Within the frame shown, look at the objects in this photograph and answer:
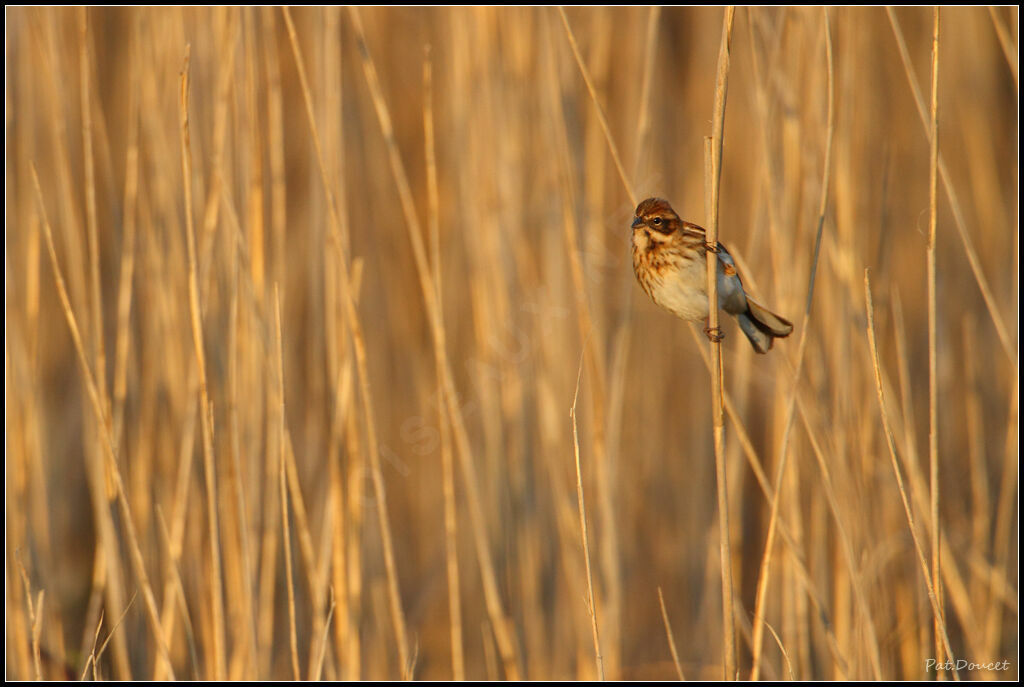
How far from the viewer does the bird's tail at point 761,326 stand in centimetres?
173

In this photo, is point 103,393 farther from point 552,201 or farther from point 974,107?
point 974,107

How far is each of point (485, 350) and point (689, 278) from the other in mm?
700

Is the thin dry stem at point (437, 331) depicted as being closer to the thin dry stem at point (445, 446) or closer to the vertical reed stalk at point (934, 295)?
the thin dry stem at point (445, 446)

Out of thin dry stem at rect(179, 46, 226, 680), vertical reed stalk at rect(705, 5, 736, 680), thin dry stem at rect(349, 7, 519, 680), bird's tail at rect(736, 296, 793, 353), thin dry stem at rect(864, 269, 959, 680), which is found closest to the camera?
vertical reed stalk at rect(705, 5, 736, 680)

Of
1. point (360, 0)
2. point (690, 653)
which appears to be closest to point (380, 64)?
point (360, 0)

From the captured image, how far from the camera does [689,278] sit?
178cm

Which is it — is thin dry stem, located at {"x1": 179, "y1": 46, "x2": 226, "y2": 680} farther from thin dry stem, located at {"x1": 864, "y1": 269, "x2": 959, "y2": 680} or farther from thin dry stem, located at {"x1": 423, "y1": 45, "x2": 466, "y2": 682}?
thin dry stem, located at {"x1": 864, "y1": 269, "x2": 959, "y2": 680}

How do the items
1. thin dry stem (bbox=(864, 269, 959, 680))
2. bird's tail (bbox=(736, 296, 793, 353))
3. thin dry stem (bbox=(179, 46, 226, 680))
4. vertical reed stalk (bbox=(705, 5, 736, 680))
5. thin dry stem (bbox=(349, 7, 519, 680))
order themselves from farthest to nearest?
thin dry stem (bbox=(349, 7, 519, 680)) → bird's tail (bbox=(736, 296, 793, 353)) → thin dry stem (bbox=(179, 46, 226, 680)) → thin dry stem (bbox=(864, 269, 959, 680)) → vertical reed stalk (bbox=(705, 5, 736, 680))

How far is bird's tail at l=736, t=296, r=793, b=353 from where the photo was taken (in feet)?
5.67

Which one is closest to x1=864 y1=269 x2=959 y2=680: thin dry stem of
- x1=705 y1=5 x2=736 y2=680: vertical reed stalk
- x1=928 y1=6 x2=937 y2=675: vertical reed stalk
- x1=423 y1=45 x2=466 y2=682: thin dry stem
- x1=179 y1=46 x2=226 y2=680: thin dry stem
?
x1=928 y1=6 x2=937 y2=675: vertical reed stalk

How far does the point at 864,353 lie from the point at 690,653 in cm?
114

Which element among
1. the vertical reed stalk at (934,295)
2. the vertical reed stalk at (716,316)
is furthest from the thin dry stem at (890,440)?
the vertical reed stalk at (716,316)

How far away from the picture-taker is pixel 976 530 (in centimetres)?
255

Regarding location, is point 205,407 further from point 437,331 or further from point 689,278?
point 689,278
